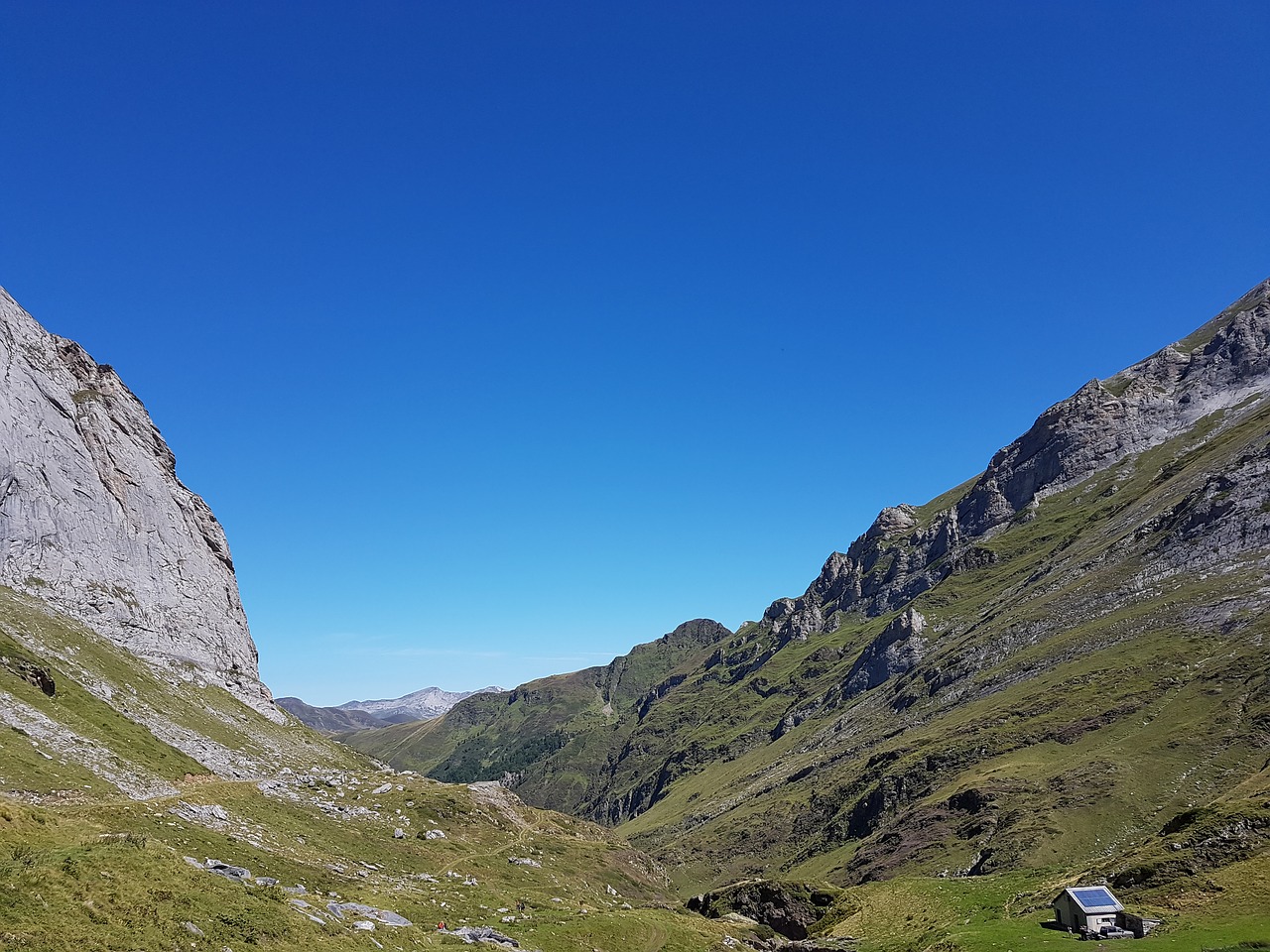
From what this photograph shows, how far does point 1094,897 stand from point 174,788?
302 ft

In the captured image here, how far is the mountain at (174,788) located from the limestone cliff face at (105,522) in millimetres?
473

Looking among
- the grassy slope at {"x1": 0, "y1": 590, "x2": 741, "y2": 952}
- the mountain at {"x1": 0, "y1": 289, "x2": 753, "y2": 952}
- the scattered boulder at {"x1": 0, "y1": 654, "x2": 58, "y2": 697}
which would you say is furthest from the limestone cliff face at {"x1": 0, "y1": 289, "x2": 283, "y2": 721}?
the scattered boulder at {"x1": 0, "y1": 654, "x2": 58, "y2": 697}

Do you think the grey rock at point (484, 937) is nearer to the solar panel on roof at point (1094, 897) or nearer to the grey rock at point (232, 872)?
the grey rock at point (232, 872)

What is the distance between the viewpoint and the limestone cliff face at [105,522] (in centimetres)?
12600

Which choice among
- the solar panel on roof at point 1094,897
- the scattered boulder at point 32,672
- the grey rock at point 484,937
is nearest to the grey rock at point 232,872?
the grey rock at point 484,937

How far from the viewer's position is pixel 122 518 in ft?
486

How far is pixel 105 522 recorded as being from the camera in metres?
143

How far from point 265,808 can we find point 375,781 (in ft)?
153

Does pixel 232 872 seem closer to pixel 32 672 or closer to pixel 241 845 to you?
pixel 241 845

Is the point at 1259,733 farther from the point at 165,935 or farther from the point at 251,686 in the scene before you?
the point at 251,686

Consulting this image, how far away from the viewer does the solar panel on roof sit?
55750 millimetres

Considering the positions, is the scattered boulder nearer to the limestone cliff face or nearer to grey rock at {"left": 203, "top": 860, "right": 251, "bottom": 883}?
the limestone cliff face

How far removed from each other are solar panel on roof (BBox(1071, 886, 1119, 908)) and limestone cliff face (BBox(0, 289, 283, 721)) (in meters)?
143

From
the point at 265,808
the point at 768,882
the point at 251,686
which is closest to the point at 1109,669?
the point at 768,882
